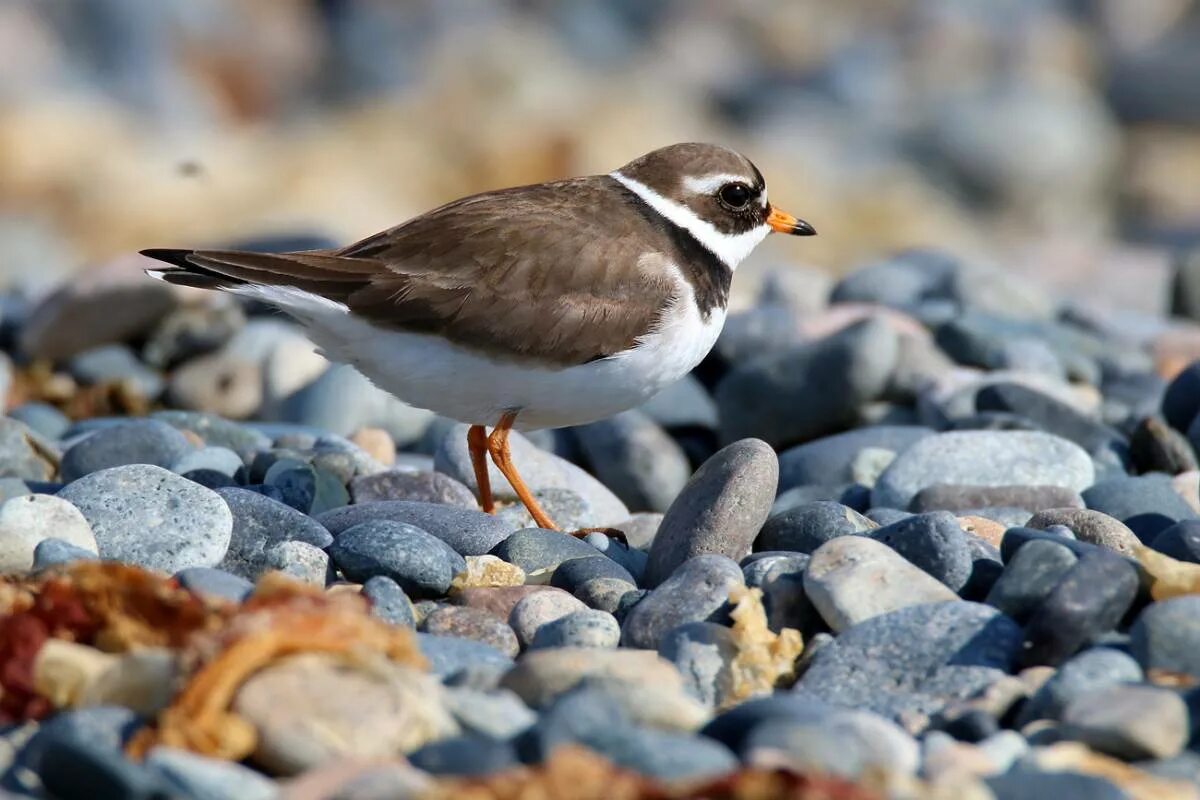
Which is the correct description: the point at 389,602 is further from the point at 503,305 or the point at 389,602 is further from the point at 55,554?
the point at 503,305

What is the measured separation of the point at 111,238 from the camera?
18062 millimetres

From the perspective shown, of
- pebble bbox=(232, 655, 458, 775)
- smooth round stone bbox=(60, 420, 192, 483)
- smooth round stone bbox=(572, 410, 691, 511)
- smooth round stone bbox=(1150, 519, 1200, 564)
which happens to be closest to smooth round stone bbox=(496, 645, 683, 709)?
pebble bbox=(232, 655, 458, 775)

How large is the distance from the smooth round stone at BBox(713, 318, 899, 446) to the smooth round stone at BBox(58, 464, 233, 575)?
3.86 metres

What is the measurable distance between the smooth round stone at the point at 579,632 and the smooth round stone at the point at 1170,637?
151 centimetres

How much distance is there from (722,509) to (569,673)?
4.84ft

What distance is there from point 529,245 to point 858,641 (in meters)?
2.39

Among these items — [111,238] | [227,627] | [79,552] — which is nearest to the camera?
[227,627]

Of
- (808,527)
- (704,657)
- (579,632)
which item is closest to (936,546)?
(808,527)

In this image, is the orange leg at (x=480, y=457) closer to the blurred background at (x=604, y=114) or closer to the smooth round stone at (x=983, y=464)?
the smooth round stone at (x=983, y=464)

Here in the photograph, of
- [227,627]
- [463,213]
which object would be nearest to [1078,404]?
[463,213]

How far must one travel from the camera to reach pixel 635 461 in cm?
793

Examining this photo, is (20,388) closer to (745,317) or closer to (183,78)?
(745,317)

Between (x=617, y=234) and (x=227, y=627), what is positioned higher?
(x=617, y=234)

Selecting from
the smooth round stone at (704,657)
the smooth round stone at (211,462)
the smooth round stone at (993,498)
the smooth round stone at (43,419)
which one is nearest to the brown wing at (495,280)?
the smooth round stone at (211,462)
